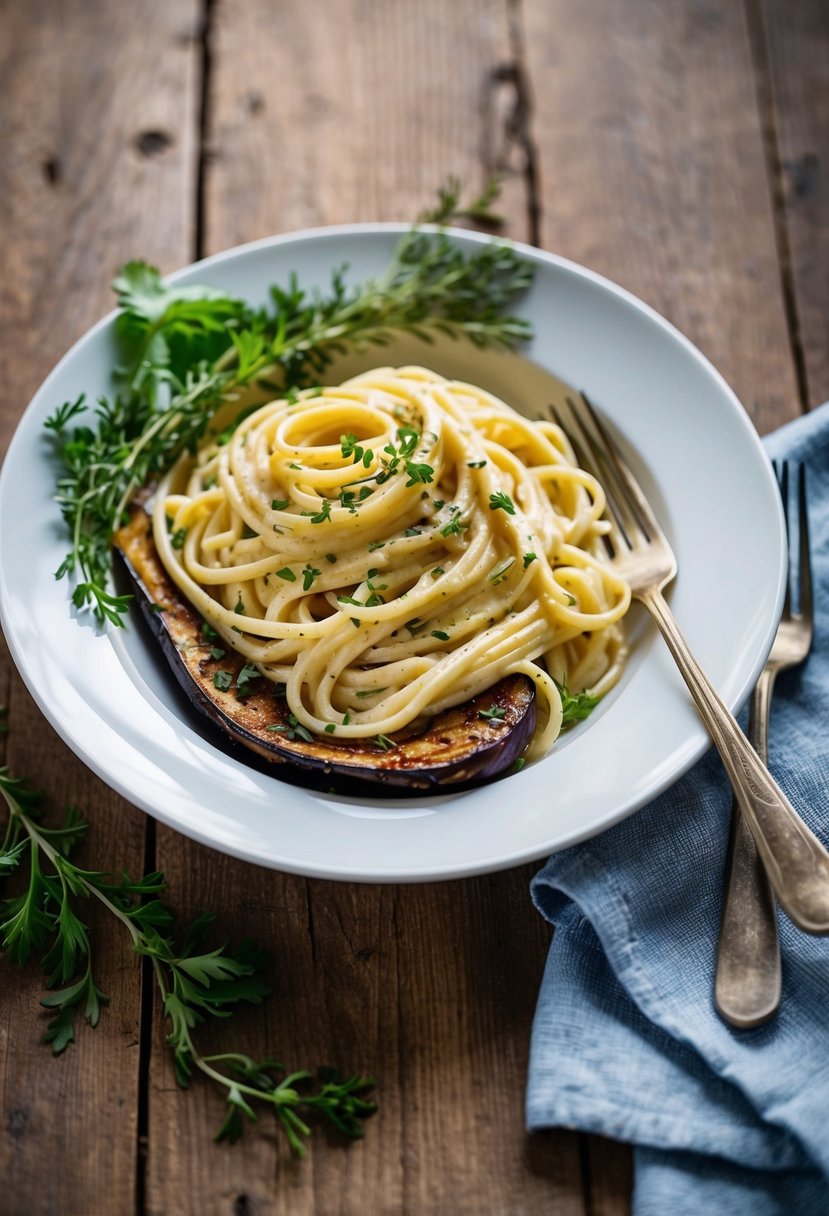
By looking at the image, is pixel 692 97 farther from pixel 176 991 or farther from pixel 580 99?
pixel 176 991

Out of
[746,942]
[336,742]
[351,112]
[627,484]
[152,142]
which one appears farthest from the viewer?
[351,112]

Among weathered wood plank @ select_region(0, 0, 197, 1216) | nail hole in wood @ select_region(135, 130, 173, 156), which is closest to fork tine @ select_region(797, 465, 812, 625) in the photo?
weathered wood plank @ select_region(0, 0, 197, 1216)

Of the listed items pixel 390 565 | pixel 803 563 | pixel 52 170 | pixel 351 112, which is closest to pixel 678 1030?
pixel 390 565

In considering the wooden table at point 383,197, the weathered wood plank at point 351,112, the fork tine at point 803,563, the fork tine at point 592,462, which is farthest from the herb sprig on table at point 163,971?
the weathered wood plank at point 351,112

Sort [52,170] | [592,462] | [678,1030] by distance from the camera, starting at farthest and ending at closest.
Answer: [52,170] < [592,462] < [678,1030]

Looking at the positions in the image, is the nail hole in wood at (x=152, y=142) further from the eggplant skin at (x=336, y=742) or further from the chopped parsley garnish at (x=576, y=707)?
the chopped parsley garnish at (x=576, y=707)

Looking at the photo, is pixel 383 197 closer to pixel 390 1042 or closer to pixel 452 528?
pixel 452 528

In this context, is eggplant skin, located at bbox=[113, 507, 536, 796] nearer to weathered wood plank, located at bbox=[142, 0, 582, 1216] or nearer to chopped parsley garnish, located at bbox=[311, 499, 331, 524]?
weathered wood plank, located at bbox=[142, 0, 582, 1216]
